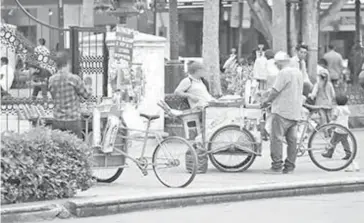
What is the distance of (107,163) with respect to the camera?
12344 mm

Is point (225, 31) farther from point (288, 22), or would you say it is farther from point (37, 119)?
point (37, 119)

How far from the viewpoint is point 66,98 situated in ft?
41.2

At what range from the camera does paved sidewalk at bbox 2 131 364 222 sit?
1102 cm

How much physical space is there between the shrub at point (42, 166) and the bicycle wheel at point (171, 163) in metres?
1.42

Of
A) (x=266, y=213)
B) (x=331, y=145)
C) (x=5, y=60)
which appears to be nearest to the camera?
(x=266, y=213)

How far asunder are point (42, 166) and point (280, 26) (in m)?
12.2

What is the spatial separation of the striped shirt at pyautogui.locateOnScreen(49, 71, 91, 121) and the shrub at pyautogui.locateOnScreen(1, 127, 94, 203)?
156cm

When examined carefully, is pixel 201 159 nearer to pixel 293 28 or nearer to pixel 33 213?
pixel 33 213

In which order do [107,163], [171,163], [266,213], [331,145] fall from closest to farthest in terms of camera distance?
[266,213] → [171,163] → [107,163] → [331,145]

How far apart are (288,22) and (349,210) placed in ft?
44.5

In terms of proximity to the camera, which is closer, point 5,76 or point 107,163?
point 107,163

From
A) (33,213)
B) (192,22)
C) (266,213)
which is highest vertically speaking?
(192,22)

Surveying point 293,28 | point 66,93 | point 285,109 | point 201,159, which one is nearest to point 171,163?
point 201,159

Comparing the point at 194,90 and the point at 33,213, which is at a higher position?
the point at 194,90
